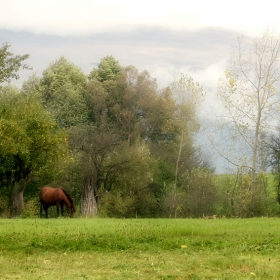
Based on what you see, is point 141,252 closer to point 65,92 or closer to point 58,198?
point 58,198

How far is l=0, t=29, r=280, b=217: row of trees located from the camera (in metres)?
32.4

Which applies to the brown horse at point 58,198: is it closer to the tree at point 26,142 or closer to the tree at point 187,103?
the tree at point 26,142

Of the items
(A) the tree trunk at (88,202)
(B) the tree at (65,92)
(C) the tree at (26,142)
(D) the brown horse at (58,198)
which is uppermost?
(B) the tree at (65,92)

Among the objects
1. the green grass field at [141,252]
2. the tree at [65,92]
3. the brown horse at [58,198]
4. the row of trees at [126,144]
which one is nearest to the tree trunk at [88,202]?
the row of trees at [126,144]

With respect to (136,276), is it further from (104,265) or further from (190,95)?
(190,95)

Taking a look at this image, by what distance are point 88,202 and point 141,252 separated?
102 feet

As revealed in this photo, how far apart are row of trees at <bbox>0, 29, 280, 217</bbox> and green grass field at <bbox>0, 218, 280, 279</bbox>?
46.8 ft

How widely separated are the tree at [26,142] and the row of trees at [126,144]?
0.08 meters

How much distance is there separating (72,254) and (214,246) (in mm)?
4503

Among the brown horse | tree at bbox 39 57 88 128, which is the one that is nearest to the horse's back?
the brown horse

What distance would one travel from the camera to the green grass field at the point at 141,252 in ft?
38.5

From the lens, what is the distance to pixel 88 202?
45094 millimetres

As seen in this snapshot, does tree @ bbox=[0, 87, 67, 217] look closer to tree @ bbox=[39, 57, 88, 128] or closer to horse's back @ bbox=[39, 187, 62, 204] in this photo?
horse's back @ bbox=[39, 187, 62, 204]

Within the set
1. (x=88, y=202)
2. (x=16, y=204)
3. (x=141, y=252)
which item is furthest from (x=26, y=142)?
(x=141, y=252)
